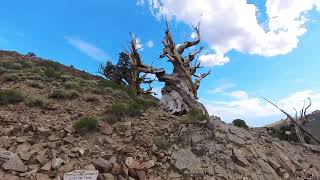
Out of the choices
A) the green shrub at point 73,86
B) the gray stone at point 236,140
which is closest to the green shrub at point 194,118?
the gray stone at point 236,140

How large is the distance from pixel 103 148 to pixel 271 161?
19.9ft

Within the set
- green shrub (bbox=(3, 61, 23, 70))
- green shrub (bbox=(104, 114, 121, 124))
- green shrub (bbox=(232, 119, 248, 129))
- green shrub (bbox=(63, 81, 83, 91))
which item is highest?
green shrub (bbox=(3, 61, 23, 70))

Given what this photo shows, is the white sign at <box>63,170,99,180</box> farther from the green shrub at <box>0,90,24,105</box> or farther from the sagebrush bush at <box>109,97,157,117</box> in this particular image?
the green shrub at <box>0,90,24,105</box>

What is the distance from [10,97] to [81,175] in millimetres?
6566

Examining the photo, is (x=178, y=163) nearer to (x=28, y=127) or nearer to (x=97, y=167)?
(x=97, y=167)

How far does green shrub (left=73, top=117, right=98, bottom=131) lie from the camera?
13.9 metres

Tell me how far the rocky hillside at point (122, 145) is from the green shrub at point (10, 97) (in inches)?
1.4

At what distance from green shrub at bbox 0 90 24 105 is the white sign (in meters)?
6.08

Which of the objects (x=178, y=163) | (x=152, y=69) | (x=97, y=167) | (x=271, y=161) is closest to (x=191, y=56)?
(x=152, y=69)

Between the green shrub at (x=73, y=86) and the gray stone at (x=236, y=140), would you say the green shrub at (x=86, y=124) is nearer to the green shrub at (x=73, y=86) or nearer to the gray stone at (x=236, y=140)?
the gray stone at (x=236, y=140)

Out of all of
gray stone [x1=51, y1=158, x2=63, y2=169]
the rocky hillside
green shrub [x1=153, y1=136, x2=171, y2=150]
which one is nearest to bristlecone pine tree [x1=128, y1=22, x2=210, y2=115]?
the rocky hillside

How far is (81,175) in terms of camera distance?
10.8 metres

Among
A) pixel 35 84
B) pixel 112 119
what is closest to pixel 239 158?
pixel 112 119

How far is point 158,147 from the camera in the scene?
45.0ft
